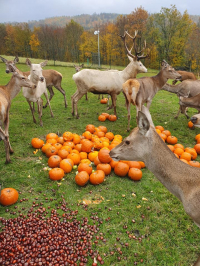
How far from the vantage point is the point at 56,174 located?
15.5 ft

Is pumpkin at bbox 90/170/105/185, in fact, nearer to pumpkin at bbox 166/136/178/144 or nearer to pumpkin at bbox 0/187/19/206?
pumpkin at bbox 0/187/19/206

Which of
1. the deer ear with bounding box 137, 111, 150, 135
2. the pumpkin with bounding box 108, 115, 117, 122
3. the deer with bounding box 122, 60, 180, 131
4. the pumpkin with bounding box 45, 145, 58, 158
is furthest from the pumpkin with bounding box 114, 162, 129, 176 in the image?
the pumpkin with bounding box 108, 115, 117, 122

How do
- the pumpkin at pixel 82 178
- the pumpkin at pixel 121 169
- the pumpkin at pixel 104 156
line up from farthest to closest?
1. the pumpkin at pixel 104 156
2. the pumpkin at pixel 121 169
3. the pumpkin at pixel 82 178

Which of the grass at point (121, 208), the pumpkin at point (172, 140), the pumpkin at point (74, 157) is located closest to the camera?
the grass at point (121, 208)

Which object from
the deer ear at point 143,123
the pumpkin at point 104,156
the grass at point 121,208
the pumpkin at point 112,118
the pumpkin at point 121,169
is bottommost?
the pumpkin at point 112,118

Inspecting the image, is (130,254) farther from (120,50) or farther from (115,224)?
(120,50)

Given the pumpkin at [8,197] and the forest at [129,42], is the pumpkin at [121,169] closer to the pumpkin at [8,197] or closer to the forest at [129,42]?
the pumpkin at [8,197]

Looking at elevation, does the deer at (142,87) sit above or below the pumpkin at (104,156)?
above

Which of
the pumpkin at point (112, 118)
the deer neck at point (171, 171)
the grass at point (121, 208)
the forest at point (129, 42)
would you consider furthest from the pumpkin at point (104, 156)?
the forest at point (129, 42)

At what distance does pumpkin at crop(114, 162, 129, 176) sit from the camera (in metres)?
4.92

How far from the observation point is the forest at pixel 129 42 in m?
38.6

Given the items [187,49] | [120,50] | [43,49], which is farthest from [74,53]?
[187,49]

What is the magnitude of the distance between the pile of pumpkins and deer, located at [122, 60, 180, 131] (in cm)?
203

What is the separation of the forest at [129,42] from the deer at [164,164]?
2979 centimetres
